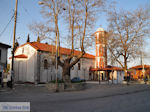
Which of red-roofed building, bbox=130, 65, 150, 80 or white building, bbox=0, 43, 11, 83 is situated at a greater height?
white building, bbox=0, 43, 11, 83

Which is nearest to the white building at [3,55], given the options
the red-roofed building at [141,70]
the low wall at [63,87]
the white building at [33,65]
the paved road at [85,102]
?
the white building at [33,65]

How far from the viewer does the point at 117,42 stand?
26.4 meters

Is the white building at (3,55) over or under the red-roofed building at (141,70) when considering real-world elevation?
over

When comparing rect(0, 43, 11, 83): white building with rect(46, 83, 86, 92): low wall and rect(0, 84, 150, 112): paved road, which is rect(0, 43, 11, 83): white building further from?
rect(0, 84, 150, 112): paved road

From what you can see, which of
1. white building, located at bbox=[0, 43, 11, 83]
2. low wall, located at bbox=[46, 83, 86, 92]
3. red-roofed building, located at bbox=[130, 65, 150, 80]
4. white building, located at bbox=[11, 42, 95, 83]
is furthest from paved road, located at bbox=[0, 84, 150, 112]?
red-roofed building, located at bbox=[130, 65, 150, 80]

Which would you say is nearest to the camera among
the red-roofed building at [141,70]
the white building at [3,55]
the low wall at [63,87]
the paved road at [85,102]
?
the paved road at [85,102]

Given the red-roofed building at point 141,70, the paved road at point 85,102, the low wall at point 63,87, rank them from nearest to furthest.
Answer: the paved road at point 85,102 → the low wall at point 63,87 → the red-roofed building at point 141,70

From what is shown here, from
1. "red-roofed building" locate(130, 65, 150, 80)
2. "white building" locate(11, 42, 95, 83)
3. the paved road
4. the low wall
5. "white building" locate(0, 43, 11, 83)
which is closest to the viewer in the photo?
the paved road

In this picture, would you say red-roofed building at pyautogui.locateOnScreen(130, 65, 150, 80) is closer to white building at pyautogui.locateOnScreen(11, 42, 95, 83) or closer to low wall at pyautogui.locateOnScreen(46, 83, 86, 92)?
white building at pyautogui.locateOnScreen(11, 42, 95, 83)

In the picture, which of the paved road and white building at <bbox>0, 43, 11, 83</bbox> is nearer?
the paved road

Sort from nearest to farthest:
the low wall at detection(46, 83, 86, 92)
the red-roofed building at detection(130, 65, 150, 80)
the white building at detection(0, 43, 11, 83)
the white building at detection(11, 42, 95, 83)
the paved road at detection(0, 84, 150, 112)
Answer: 1. the paved road at detection(0, 84, 150, 112)
2. the low wall at detection(46, 83, 86, 92)
3. the white building at detection(0, 43, 11, 83)
4. the white building at detection(11, 42, 95, 83)
5. the red-roofed building at detection(130, 65, 150, 80)

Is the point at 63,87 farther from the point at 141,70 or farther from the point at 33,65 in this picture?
the point at 141,70

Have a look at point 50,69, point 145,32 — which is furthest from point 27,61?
point 145,32

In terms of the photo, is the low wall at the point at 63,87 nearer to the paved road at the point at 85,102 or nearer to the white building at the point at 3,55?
the paved road at the point at 85,102
